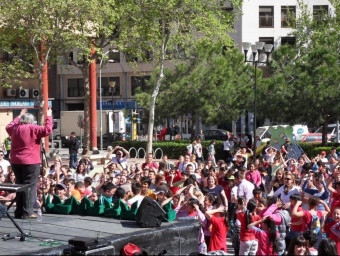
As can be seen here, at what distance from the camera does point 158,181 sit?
16500 mm

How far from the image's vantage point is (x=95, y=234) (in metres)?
10.9

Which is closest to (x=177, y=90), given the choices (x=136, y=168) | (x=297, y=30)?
(x=297, y=30)

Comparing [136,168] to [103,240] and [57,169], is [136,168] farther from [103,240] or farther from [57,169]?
[103,240]

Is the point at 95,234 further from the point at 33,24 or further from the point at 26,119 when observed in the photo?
the point at 33,24

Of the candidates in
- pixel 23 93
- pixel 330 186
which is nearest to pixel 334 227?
pixel 330 186

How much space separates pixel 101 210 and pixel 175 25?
65.7 feet

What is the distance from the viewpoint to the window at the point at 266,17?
5984 cm

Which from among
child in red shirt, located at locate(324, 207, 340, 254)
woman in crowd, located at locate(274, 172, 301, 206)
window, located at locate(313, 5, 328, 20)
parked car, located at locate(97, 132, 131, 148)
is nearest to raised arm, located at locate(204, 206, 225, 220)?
child in red shirt, located at locate(324, 207, 340, 254)

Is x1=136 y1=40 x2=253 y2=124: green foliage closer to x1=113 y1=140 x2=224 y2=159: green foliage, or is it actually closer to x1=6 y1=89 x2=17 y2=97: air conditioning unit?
x1=113 y1=140 x2=224 y2=159: green foliage

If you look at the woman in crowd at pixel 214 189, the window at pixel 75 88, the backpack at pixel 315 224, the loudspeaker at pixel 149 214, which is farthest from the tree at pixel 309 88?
the window at pixel 75 88

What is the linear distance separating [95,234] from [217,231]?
201cm

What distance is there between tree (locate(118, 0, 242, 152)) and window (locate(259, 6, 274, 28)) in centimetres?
2616

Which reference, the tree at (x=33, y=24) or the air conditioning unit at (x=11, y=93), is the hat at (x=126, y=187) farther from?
the air conditioning unit at (x=11, y=93)

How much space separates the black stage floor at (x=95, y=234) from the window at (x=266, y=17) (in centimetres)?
4876
